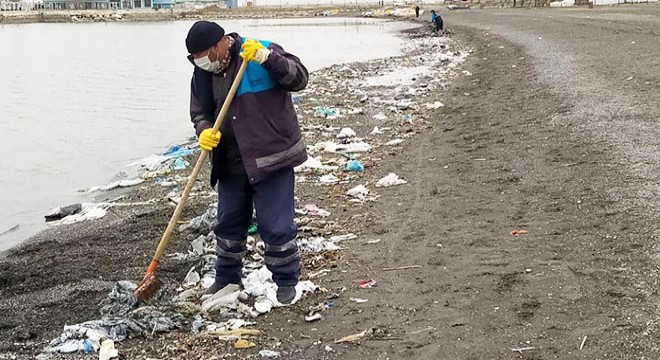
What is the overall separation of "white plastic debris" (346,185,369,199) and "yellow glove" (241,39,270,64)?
3.48 meters

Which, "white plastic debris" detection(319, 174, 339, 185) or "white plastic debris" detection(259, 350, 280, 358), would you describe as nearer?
"white plastic debris" detection(259, 350, 280, 358)

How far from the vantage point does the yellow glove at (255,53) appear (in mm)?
4266

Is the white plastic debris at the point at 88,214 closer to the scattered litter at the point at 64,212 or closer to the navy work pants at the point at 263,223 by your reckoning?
the scattered litter at the point at 64,212

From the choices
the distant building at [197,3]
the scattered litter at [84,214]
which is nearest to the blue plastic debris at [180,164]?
the scattered litter at [84,214]

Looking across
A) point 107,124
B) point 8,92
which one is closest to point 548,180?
point 107,124

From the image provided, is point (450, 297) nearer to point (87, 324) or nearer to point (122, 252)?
point (87, 324)

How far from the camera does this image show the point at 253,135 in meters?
4.43

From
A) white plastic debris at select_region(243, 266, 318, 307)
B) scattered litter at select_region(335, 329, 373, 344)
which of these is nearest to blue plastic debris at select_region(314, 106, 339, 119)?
white plastic debris at select_region(243, 266, 318, 307)

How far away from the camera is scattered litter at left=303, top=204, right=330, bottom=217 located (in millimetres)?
6992

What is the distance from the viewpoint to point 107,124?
55.2 ft

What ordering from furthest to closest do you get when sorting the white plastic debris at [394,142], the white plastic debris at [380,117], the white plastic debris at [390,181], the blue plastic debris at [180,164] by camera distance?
the white plastic debris at [380,117]
the blue plastic debris at [180,164]
the white plastic debris at [394,142]
the white plastic debris at [390,181]

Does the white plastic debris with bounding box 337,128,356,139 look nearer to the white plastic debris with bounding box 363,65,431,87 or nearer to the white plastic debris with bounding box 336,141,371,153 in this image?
the white plastic debris with bounding box 336,141,371,153

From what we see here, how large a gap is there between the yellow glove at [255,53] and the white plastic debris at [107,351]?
78.6 inches

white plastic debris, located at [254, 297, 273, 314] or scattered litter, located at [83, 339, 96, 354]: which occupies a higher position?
white plastic debris, located at [254, 297, 273, 314]
